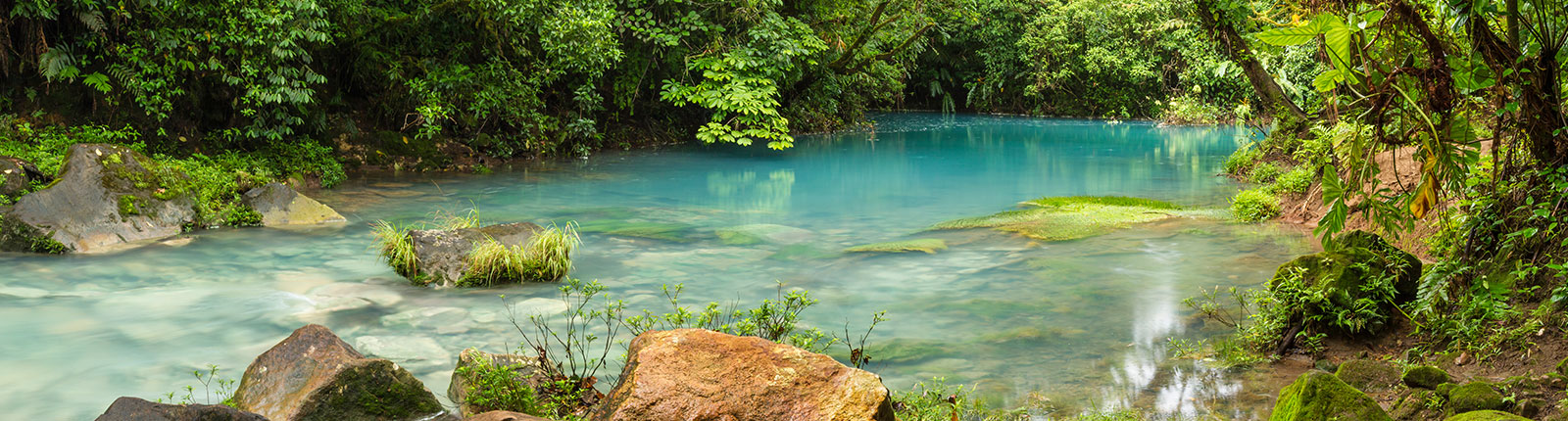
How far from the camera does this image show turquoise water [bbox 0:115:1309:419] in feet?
20.0

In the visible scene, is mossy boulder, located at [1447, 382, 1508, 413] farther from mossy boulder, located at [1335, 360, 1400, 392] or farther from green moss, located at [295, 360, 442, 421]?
green moss, located at [295, 360, 442, 421]

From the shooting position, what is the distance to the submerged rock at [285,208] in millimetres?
10914

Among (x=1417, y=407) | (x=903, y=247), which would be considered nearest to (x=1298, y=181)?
(x=903, y=247)

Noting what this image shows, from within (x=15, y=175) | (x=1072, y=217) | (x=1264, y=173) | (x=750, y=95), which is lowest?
(x=1072, y=217)

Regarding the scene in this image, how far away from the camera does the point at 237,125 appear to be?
13844mm

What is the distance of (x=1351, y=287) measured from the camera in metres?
6.06

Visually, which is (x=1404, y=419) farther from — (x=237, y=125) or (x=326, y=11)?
(x=237, y=125)

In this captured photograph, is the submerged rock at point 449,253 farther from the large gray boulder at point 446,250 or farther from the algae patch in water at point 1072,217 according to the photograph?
the algae patch in water at point 1072,217

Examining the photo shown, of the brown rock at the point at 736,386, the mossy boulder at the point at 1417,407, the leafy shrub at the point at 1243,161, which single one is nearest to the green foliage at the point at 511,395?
the brown rock at the point at 736,386

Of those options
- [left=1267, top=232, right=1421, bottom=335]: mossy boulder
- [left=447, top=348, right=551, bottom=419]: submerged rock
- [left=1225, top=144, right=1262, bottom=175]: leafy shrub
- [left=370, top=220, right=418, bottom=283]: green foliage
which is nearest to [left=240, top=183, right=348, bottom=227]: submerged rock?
[left=370, top=220, right=418, bottom=283]: green foliage

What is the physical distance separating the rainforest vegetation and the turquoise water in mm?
774

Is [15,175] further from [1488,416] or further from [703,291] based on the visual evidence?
[1488,416]

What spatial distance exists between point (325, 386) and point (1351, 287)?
534cm

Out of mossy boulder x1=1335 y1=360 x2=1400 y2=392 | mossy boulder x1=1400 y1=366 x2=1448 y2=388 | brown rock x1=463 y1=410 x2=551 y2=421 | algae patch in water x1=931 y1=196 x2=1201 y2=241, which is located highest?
brown rock x1=463 y1=410 x2=551 y2=421
